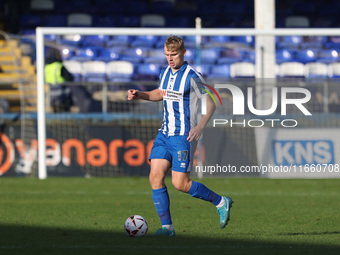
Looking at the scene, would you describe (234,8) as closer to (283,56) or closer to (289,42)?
(289,42)

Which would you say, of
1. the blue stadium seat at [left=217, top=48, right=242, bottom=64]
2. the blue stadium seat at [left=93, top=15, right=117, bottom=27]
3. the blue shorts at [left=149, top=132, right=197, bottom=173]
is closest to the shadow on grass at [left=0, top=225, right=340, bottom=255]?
the blue shorts at [left=149, top=132, right=197, bottom=173]

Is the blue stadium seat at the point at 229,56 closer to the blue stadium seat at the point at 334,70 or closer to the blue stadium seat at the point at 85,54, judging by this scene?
the blue stadium seat at the point at 334,70

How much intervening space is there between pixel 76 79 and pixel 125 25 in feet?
21.7

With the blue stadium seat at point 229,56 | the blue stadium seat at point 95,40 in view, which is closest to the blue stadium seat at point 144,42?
the blue stadium seat at point 95,40

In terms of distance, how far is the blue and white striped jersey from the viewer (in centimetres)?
703

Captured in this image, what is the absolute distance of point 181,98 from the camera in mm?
7047

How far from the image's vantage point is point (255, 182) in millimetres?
14000

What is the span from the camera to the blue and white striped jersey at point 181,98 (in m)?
7.03

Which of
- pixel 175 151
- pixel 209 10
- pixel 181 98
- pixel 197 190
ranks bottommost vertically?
pixel 197 190

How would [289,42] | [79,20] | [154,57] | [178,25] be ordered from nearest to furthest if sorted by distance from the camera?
[154,57]
[289,42]
[79,20]
[178,25]

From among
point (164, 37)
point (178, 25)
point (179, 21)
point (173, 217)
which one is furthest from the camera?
point (179, 21)

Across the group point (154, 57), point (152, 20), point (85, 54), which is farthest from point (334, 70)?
point (152, 20)

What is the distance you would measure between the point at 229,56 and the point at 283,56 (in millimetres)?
1163

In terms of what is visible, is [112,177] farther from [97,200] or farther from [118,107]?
[97,200]
